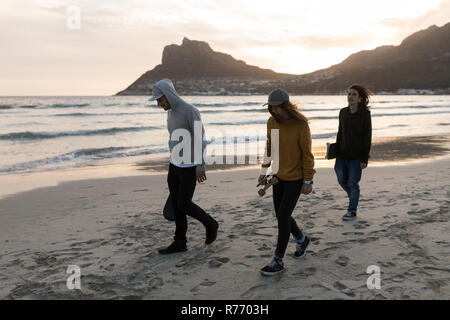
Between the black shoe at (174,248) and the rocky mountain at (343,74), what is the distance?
11337cm

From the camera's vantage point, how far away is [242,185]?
7.77 metres

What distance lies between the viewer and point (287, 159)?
3.38m

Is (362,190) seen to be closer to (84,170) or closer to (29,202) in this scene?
(29,202)

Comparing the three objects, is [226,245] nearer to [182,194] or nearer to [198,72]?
[182,194]

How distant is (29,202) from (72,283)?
13.2 feet

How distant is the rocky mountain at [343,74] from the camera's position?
380ft

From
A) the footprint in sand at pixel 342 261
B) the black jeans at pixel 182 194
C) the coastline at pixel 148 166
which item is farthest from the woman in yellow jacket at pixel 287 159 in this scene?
the coastline at pixel 148 166

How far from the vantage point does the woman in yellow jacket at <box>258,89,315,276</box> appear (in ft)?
10.6

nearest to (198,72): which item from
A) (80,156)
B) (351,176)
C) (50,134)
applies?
(50,134)

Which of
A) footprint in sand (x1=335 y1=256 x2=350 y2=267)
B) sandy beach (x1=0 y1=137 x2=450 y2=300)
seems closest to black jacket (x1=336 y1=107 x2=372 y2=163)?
sandy beach (x1=0 y1=137 x2=450 y2=300)

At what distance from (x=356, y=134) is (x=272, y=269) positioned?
2.45 m

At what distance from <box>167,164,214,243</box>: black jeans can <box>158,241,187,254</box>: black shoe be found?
5 centimetres
